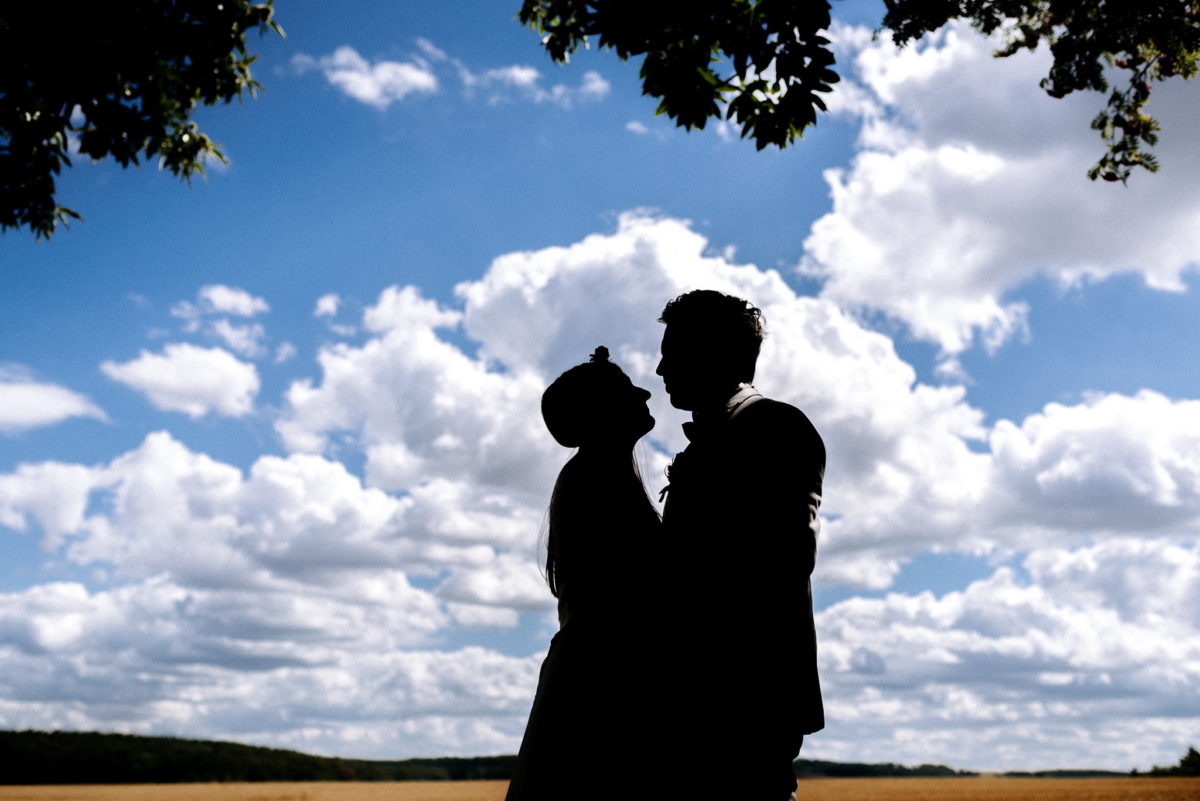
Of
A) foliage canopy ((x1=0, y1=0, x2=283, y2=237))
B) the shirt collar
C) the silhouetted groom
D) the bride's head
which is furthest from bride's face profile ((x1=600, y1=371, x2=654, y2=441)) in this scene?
foliage canopy ((x1=0, y1=0, x2=283, y2=237))

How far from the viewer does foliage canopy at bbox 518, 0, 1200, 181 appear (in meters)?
7.43

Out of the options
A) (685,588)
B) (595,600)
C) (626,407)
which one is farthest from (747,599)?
(626,407)

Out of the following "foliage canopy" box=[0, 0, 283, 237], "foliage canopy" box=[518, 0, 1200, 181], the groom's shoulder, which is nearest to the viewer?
the groom's shoulder

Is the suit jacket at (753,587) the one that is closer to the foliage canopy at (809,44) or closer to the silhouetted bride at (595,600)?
the silhouetted bride at (595,600)

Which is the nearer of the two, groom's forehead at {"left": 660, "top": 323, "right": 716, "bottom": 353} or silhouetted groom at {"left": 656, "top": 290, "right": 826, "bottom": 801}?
silhouetted groom at {"left": 656, "top": 290, "right": 826, "bottom": 801}

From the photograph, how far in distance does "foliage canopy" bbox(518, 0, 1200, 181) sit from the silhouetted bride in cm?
365

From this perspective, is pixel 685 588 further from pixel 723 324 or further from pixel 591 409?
pixel 591 409

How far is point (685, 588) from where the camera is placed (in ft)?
11.8

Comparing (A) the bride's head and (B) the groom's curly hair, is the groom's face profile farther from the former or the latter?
(A) the bride's head

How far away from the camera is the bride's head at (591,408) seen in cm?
494

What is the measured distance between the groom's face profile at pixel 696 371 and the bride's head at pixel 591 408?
0.87m

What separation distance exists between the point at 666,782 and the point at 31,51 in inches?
409

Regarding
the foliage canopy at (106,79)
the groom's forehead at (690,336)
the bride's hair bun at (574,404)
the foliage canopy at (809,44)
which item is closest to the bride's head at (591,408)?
the bride's hair bun at (574,404)

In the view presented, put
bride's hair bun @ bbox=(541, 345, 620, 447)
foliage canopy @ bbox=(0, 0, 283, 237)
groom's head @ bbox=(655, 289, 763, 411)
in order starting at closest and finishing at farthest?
groom's head @ bbox=(655, 289, 763, 411) < bride's hair bun @ bbox=(541, 345, 620, 447) < foliage canopy @ bbox=(0, 0, 283, 237)
